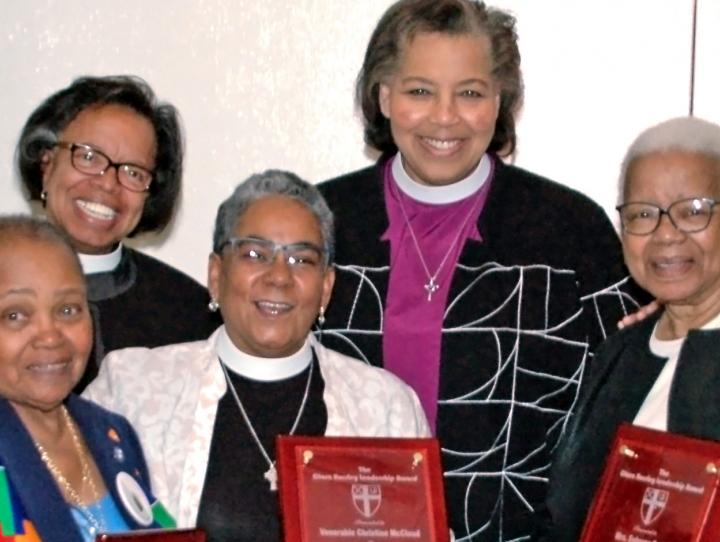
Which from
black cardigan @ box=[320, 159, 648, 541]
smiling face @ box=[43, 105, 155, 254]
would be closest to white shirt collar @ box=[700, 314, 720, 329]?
black cardigan @ box=[320, 159, 648, 541]

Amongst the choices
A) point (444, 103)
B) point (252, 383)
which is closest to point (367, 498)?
point (252, 383)

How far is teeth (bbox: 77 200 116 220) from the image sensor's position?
10.1 ft

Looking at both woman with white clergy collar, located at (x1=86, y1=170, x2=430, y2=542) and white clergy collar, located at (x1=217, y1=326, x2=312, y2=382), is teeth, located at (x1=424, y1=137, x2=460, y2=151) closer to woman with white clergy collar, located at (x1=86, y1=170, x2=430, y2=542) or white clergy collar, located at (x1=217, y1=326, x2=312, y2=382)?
woman with white clergy collar, located at (x1=86, y1=170, x2=430, y2=542)

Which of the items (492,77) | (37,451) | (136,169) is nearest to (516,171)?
(492,77)

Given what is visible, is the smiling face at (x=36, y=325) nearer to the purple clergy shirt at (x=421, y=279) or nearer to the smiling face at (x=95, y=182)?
the smiling face at (x=95, y=182)

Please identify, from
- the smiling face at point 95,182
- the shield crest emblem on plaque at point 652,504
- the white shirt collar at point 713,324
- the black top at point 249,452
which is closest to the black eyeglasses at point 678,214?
the white shirt collar at point 713,324

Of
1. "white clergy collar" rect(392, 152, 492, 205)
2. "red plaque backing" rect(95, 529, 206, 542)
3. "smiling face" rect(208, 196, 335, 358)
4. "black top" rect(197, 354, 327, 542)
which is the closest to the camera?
"red plaque backing" rect(95, 529, 206, 542)

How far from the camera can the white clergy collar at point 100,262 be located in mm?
3139

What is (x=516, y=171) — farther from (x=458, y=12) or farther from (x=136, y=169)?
(x=136, y=169)

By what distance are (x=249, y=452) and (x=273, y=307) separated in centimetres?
28

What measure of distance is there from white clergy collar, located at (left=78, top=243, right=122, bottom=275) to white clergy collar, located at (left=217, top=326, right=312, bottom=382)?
0.45m

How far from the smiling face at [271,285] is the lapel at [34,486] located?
59 centimetres

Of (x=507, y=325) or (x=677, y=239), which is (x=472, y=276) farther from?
(x=677, y=239)

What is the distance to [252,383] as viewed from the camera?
9.19 feet
